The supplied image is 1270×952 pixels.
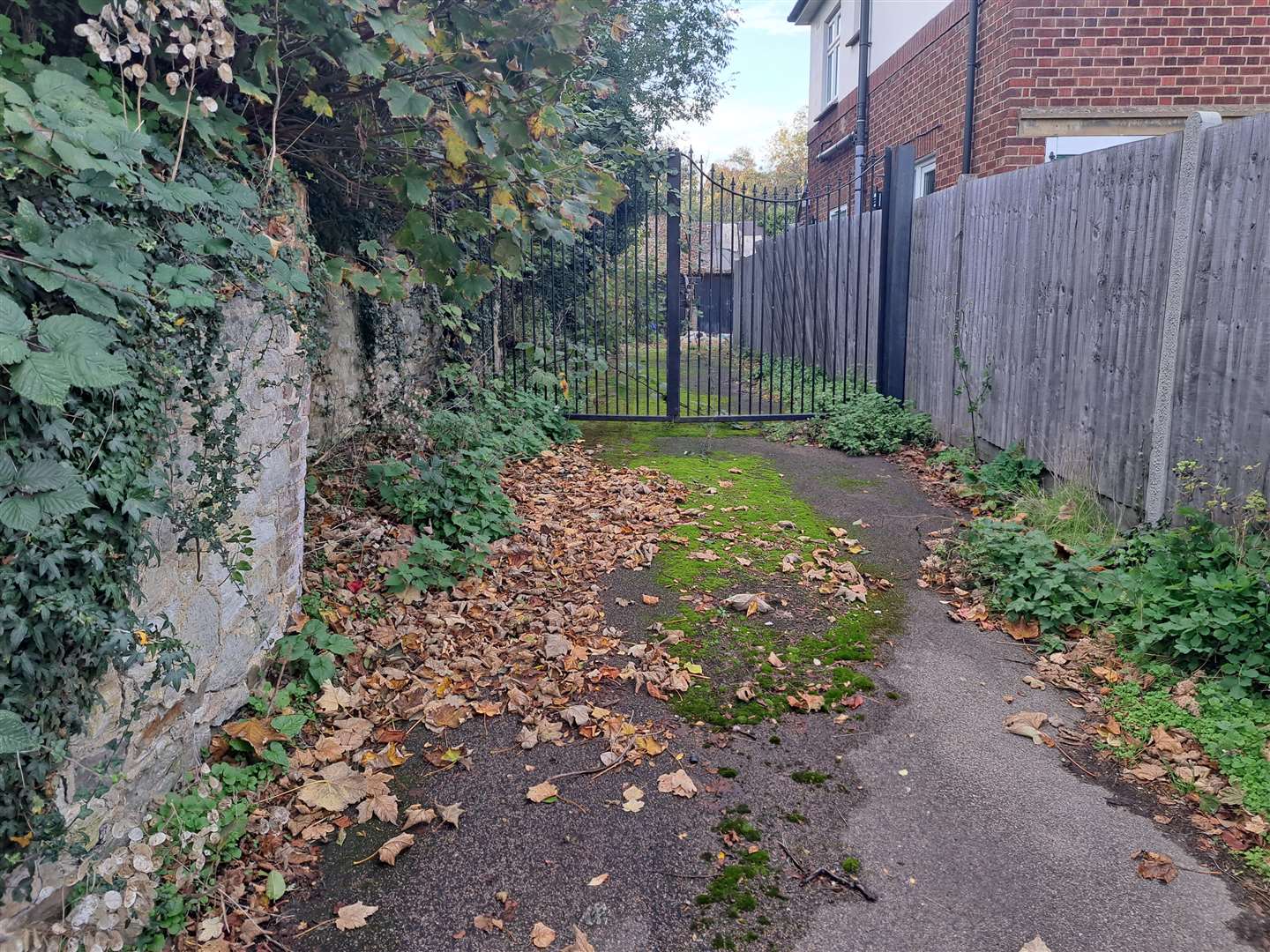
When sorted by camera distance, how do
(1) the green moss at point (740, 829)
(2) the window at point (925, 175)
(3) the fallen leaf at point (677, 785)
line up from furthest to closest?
(2) the window at point (925, 175) → (3) the fallen leaf at point (677, 785) → (1) the green moss at point (740, 829)

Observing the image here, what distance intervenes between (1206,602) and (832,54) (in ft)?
48.3

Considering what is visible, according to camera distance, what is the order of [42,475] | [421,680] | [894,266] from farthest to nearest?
[894,266]
[421,680]
[42,475]

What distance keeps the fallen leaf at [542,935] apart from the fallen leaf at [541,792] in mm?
571

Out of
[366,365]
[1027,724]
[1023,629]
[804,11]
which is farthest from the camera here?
[804,11]

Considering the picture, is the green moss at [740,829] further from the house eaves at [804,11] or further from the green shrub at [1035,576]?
the house eaves at [804,11]

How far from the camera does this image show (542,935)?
2414 millimetres

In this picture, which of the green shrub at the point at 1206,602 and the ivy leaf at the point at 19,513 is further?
the green shrub at the point at 1206,602

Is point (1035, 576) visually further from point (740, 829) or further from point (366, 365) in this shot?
point (366, 365)

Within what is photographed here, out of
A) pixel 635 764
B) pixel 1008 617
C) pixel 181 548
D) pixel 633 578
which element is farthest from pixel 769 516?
pixel 181 548

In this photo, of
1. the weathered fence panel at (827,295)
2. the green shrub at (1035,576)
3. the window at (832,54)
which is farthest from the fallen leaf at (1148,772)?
the window at (832,54)

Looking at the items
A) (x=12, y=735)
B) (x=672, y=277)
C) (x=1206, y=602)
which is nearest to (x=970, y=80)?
(x=672, y=277)

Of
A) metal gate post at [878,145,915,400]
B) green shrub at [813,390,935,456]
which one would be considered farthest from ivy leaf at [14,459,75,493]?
metal gate post at [878,145,915,400]

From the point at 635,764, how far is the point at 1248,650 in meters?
2.40

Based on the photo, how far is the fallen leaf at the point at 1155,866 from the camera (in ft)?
8.45
